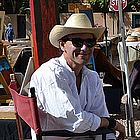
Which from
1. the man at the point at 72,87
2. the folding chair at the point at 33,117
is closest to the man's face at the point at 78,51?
the man at the point at 72,87

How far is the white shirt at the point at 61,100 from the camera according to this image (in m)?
1.94

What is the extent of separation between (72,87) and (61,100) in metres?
0.16

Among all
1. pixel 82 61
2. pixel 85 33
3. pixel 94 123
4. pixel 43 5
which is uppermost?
pixel 43 5

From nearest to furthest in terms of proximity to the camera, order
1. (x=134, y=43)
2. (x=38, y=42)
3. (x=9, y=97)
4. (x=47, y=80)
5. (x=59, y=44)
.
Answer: (x=47, y=80)
(x=59, y=44)
(x=38, y=42)
(x=9, y=97)
(x=134, y=43)

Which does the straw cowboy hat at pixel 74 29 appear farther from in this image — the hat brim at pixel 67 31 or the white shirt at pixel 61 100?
the white shirt at pixel 61 100

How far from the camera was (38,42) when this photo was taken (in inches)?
145

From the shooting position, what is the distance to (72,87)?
206cm

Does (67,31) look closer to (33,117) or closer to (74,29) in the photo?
(74,29)

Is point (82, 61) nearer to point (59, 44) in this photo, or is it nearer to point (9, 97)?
point (59, 44)

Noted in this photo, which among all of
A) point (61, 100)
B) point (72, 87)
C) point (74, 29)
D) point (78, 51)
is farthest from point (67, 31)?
point (61, 100)

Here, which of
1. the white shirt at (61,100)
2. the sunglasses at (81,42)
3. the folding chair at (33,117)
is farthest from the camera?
the sunglasses at (81,42)

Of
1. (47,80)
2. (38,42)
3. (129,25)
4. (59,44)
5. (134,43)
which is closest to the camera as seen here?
(47,80)

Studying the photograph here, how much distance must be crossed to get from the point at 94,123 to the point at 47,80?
0.41m

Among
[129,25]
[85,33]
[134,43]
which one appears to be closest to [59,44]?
[85,33]
